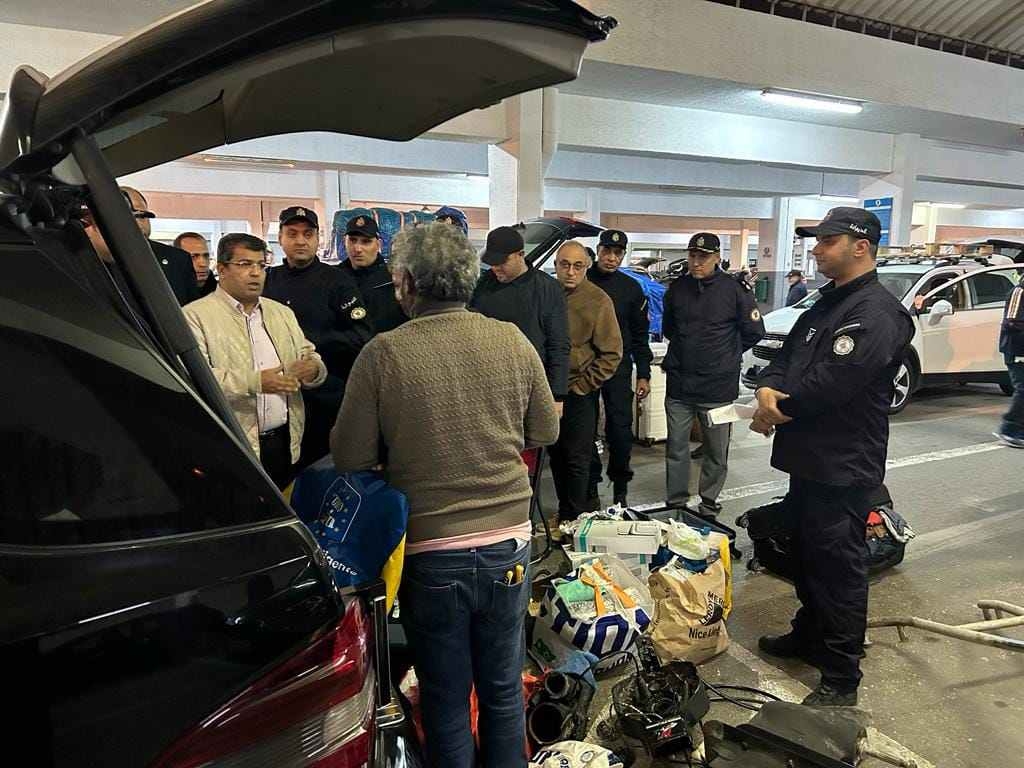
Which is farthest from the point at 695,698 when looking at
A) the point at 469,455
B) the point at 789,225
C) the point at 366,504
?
the point at 789,225

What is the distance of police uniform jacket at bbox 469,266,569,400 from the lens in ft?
10.9

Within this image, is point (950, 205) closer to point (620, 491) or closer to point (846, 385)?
point (620, 491)

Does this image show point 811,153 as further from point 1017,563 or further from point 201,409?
point 201,409

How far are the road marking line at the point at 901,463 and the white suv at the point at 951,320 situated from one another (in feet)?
5.53

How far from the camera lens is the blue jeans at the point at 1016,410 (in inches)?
178

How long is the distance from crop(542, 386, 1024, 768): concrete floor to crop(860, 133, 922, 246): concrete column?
6461mm

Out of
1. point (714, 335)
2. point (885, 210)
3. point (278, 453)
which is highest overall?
point (885, 210)

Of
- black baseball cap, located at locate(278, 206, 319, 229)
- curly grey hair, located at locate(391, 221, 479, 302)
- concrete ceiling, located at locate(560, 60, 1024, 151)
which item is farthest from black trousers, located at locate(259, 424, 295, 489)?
concrete ceiling, located at locate(560, 60, 1024, 151)

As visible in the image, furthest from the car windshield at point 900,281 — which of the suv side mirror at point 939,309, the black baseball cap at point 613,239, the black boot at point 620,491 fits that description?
the black boot at point 620,491

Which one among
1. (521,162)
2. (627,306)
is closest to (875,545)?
(627,306)

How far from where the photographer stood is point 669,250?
22750 millimetres

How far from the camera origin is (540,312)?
132 inches

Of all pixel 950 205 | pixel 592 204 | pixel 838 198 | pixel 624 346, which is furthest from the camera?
pixel 950 205

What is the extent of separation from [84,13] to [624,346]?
5023 mm
